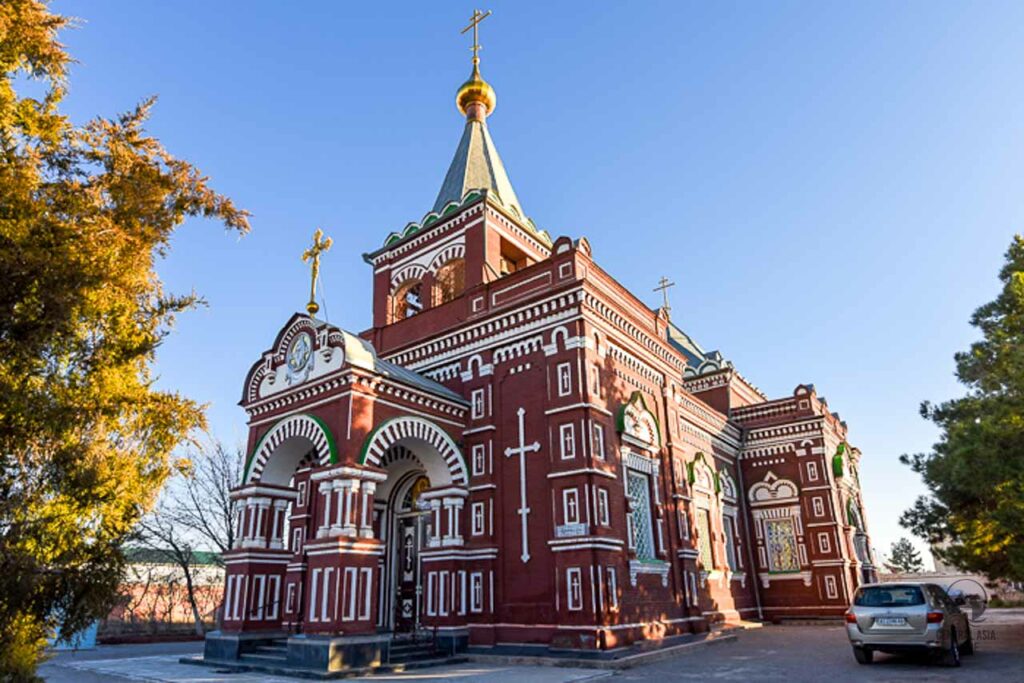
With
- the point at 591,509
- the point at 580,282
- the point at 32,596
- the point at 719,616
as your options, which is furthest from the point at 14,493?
the point at 719,616

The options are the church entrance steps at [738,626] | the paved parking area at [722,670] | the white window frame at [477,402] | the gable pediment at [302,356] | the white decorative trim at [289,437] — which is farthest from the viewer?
the church entrance steps at [738,626]

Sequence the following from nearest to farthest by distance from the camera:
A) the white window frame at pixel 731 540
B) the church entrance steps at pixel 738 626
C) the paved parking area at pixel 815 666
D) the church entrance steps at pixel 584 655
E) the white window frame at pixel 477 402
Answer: the paved parking area at pixel 815 666
the church entrance steps at pixel 584 655
the white window frame at pixel 477 402
the church entrance steps at pixel 738 626
the white window frame at pixel 731 540

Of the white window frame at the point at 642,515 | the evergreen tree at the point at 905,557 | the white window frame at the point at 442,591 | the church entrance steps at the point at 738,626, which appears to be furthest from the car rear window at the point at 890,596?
the evergreen tree at the point at 905,557

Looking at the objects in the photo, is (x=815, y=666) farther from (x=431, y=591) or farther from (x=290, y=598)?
(x=290, y=598)

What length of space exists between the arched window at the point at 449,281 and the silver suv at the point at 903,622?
12.5m

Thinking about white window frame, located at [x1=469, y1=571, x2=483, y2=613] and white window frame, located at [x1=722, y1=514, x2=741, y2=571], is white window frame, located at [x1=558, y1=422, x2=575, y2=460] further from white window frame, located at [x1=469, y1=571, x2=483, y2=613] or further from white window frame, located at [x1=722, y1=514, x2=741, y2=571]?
white window frame, located at [x1=722, y1=514, x2=741, y2=571]

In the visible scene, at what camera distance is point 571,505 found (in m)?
13.3

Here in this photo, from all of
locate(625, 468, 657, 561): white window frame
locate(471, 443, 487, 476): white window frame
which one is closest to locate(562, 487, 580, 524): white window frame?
locate(625, 468, 657, 561): white window frame

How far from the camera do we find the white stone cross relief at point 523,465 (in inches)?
543

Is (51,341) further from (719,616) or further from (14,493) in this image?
(719,616)

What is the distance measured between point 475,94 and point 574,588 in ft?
54.8

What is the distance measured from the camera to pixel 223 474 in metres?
28.4

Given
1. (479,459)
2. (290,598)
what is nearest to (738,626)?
(479,459)

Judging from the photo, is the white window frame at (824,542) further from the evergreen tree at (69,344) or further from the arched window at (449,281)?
the evergreen tree at (69,344)
